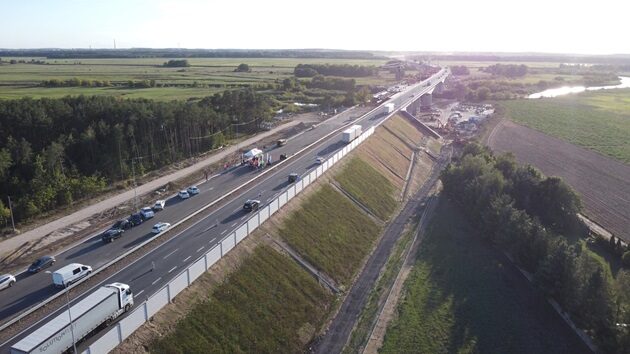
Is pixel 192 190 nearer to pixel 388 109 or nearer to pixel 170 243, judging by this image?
pixel 170 243

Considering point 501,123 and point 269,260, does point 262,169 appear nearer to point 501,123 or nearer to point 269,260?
point 269,260

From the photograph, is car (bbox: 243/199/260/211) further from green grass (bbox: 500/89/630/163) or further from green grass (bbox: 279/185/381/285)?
green grass (bbox: 500/89/630/163)

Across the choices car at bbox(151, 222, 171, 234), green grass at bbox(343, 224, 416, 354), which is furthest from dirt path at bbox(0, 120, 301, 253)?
green grass at bbox(343, 224, 416, 354)

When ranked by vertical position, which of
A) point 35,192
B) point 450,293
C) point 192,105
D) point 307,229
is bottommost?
point 450,293

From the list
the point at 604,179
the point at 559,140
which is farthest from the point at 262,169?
the point at 559,140

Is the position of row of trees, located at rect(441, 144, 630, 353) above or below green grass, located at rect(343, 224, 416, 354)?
above

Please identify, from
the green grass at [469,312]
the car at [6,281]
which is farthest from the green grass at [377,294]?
the car at [6,281]

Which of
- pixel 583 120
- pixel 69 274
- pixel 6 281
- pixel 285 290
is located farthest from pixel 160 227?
pixel 583 120
